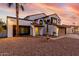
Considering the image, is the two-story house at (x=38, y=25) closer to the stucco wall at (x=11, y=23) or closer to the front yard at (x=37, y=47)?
the stucco wall at (x=11, y=23)

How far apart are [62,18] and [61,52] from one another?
0.51 metres

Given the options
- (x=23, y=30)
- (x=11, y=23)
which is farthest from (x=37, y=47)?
(x=11, y=23)

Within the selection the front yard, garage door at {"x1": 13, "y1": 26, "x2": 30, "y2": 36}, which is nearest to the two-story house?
garage door at {"x1": 13, "y1": 26, "x2": 30, "y2": 36}

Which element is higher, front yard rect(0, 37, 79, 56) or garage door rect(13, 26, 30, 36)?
garage door rect(13, 26, 30, 36)

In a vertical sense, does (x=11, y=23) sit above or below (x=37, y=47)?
above

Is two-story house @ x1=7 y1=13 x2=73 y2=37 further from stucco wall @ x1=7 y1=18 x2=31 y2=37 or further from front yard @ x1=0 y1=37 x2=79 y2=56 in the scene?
front yard @ x1=0 y1=37 x2=79 y2=56

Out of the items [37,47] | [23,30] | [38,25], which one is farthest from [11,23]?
[37,47]

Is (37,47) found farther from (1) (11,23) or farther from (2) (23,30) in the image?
(1) (11,23)

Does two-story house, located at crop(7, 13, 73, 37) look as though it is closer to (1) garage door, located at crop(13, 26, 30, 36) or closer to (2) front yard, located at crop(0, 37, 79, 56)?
(1) garage door, located at crop(13, 26, 30, 36)

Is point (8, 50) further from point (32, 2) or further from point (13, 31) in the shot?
point (32, 2)

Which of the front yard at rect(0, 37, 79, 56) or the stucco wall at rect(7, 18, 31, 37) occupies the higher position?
the stucco wall at rect(7, 18, 31, 37)

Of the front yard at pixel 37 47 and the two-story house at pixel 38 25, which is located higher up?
the two-story house at pixel 38 25

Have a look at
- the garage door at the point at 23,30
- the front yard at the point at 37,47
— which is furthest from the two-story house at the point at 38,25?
the front yard at the point at 37,47

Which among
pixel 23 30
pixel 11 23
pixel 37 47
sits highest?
pixel 11 23
